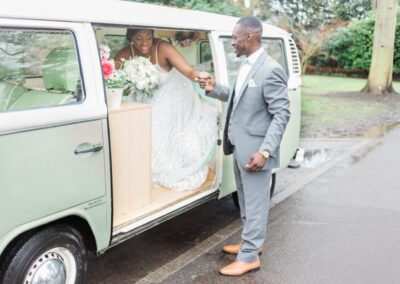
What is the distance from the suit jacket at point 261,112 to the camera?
3.49 m

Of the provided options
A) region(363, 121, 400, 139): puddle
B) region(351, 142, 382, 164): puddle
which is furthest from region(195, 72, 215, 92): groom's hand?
region(363, 121, 400, 139): puddle

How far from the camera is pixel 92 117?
10.0 feet

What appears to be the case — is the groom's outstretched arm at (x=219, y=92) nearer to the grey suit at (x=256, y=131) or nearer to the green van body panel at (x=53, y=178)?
the grey suit at (x=256, y=131)

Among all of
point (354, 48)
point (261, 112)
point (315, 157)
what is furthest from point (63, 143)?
point (354, 48)

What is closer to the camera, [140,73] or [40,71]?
[40,71]

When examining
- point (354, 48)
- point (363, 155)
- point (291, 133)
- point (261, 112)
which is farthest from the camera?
point (354, 48)

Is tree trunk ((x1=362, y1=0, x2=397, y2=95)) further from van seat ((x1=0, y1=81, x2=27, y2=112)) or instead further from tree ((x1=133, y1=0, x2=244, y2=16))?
van seat ((x1=0, y1=81, x2=27, y2=112))

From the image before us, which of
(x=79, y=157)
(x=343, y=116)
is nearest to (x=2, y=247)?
(x=79, y=157)

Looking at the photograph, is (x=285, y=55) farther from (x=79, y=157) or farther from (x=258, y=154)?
(x=79, y=157)

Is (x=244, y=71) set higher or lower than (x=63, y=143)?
higher

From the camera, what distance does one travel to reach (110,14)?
3.20 m

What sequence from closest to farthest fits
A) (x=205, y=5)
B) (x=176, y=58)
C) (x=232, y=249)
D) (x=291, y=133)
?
1. (x=232, y=249)
2. (x=176, y=58)
3. (x=291, y=133)
4. (x=205, y=5)

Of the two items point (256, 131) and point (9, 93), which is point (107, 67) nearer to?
point (9, 93)

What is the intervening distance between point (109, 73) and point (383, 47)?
13.0 meters
